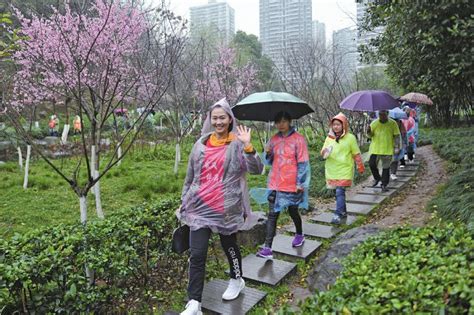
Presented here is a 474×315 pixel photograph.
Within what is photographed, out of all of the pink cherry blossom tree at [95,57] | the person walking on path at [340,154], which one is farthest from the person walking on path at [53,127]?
the person walking on path at [340,154]

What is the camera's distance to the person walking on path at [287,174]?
3605mm

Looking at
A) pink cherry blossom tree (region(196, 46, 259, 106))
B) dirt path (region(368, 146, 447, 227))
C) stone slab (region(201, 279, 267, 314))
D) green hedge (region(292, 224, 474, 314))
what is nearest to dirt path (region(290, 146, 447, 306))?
dirt path (region(368, 146, 447, 227))

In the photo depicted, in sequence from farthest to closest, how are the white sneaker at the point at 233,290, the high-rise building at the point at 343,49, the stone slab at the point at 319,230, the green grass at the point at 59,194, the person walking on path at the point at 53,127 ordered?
the person walking on path at the point at 53,127
the high-rise building at the point at 343,49
the green grass at the point at 59,194
the stone slab at the point at 319,230
the white sneaker at the point at 233,290

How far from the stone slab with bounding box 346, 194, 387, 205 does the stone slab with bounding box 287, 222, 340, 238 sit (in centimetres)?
129

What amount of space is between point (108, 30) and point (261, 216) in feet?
11.2

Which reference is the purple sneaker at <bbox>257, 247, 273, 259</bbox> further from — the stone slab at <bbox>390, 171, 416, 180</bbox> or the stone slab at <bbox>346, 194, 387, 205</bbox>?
the stone slab at <bbox>390, 171, 416, 180</bbox>

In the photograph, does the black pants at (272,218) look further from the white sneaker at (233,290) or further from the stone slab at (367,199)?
the stone slab at (367,199)

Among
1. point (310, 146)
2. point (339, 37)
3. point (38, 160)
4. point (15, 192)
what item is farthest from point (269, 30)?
point (15, 192)

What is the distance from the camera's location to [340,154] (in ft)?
15.6

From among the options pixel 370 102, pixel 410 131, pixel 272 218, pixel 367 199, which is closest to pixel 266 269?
pixel 272 218

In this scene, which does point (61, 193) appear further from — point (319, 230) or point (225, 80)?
point (225, 80)

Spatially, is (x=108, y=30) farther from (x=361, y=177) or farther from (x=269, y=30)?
(x=269, y=30)

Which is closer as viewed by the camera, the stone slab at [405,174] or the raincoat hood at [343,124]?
the raincoat hood at [343,124]

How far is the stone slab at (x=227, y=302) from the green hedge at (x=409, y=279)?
102cm
